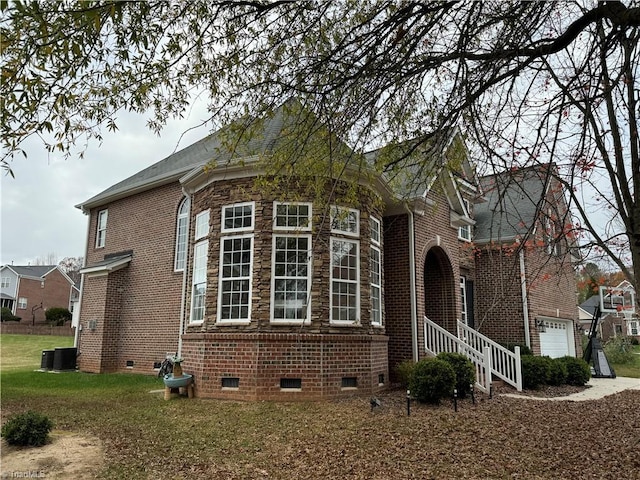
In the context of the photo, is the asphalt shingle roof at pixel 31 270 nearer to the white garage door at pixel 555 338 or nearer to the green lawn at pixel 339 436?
the green lawn at pixel 339 436

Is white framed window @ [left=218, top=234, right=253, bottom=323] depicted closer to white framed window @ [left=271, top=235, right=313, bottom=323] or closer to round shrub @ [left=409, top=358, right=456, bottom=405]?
white framed window @ [left=271, top=235, right=313, bottom=323]

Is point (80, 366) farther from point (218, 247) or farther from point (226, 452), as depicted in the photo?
point (226, 452)

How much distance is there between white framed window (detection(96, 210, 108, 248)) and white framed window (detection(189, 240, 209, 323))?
8.32m

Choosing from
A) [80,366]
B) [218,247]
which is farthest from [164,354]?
[218,247]

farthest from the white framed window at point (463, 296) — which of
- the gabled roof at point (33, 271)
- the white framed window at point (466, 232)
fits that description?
the gabled roof at point (33, 271)

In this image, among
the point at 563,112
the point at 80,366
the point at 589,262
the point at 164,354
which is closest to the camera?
the point at 563,112

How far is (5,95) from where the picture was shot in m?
3.73

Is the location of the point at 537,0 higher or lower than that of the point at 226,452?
higher

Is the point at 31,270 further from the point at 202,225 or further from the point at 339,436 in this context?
the point at 339,436

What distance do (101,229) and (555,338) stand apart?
18.5m

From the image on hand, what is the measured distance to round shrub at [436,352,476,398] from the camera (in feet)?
33.9

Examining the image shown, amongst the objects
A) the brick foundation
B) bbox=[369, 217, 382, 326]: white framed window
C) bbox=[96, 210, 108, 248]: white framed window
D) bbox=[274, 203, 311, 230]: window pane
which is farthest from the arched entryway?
bbox=[96, 210, 108, 248]: white framed window

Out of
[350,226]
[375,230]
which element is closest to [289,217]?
[350,226]

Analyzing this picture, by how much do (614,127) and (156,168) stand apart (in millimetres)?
15613
